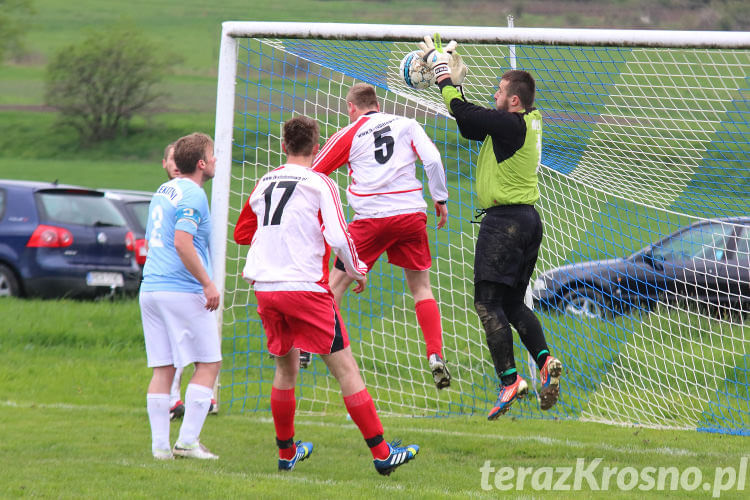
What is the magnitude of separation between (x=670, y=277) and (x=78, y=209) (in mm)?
8152

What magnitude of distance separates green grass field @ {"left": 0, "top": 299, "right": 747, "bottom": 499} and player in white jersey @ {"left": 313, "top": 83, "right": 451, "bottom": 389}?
3.31ft

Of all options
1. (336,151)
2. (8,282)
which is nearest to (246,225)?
(336,151)

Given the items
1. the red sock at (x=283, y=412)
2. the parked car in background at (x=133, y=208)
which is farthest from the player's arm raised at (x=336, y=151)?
the parked car in background at (x=133, y=208)

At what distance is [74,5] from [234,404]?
2685 inches

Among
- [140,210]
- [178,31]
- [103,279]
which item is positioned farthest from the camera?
[178,31]

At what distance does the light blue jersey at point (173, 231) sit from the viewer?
244 inches

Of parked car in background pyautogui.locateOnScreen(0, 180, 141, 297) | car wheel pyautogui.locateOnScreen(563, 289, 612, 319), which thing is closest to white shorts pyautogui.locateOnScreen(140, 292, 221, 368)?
car wheel pyautogui.locateOnScreen(563, 289, 612, 319)

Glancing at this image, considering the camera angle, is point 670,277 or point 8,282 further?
point 8,282

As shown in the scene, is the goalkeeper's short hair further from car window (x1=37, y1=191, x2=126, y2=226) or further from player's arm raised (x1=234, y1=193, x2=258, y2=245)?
car window (x1=37, y1=191, x2=126, y2=226)

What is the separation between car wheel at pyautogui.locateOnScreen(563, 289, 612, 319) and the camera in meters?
8.56

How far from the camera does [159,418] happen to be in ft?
20.7

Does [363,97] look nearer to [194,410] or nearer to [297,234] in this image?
[297,234]

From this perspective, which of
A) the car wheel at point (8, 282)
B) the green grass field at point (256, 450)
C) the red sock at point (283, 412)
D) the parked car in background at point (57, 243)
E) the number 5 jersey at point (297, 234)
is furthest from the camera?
the car wheel at point (8, 282)

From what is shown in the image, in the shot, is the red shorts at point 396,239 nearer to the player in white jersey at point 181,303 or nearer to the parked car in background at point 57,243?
the player in white jersey at point 181,303
